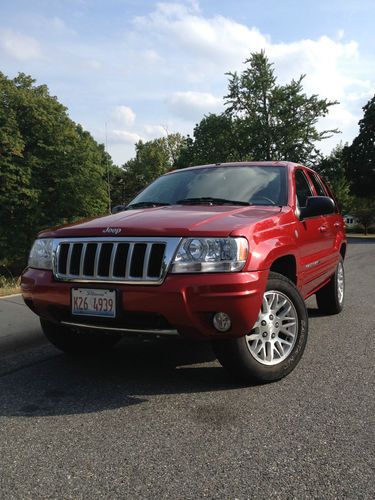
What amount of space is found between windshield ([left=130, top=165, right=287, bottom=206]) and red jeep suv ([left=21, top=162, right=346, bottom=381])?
19 millimetres

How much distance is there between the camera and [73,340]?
398 centimetres

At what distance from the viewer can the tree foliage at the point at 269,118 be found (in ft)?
126

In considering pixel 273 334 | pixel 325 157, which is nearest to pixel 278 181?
pixel 273 334

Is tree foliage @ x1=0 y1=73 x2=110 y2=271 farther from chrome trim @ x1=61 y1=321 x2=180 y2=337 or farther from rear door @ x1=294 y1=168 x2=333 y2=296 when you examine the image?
chrome trim @ x1=61 y1=321 x2=180 y2=337

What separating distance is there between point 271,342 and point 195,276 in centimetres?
90

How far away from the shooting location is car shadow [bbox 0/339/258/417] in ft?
10.0

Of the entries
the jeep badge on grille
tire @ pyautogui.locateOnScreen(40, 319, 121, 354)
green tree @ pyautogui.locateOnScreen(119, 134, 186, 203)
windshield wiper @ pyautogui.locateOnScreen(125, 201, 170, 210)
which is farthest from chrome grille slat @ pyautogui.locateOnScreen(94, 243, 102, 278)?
green tree @ pyautogui.locateOnScreen(119, 134, 186, 203)

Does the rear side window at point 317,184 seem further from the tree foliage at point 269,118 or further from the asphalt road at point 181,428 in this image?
the tree foliage at point 269,118

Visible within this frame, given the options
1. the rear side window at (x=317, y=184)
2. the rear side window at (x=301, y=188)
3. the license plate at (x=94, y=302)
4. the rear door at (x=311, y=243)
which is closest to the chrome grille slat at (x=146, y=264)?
the license plate at (x=94, y=302)

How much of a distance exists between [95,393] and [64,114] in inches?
1287

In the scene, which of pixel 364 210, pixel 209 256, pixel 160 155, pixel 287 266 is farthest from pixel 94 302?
pixel 160 155

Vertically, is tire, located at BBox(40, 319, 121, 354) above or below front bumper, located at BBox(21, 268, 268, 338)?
below

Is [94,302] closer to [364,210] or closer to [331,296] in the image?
[331,296]

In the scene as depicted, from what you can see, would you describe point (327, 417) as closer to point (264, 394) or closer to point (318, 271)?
point (264, 394)
